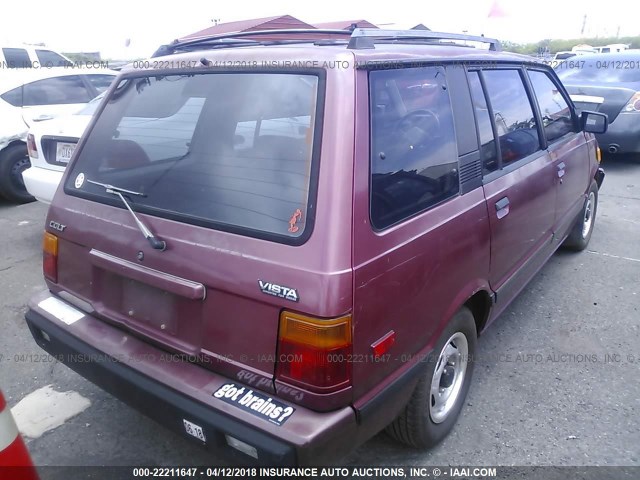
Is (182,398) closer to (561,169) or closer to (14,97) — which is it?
(561,169)

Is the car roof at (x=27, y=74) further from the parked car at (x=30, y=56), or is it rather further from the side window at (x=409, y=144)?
the side window at (x=409, y=144)

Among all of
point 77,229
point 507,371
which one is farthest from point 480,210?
point 77,229

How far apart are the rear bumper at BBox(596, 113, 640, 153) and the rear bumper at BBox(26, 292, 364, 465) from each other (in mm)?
7489

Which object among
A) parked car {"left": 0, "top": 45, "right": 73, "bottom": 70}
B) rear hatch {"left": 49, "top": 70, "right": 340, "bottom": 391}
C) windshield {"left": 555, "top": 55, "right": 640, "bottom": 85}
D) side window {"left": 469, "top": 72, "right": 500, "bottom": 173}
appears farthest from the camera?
parked car {"left": 0, "top": 45, "right": 73, "bottom": 70}

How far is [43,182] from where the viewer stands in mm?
4691

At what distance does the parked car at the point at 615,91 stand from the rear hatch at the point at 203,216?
5.95 meters

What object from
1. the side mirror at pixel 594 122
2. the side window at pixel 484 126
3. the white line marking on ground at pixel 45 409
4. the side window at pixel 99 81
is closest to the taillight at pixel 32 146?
the side window at pixel 99 81

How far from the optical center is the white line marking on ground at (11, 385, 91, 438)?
2621 millimetres

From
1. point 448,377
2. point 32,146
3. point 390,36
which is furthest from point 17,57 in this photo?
point 448,377

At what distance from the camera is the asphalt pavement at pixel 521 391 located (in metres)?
2.44

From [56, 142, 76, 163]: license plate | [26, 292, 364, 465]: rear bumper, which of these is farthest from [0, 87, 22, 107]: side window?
[26, 292, 364, 465]: rear bumper

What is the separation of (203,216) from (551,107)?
2.87 metres

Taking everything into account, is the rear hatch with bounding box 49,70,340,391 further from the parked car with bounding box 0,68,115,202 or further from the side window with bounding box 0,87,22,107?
the side window with bounding box 0,87,22,107

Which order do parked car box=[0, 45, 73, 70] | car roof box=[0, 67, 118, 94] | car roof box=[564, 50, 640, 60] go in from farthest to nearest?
parked car box=[0, 45, 73, 70], car roof box=[564, 50, 640, 60], car roof box=[0, 67, 118, 94]
